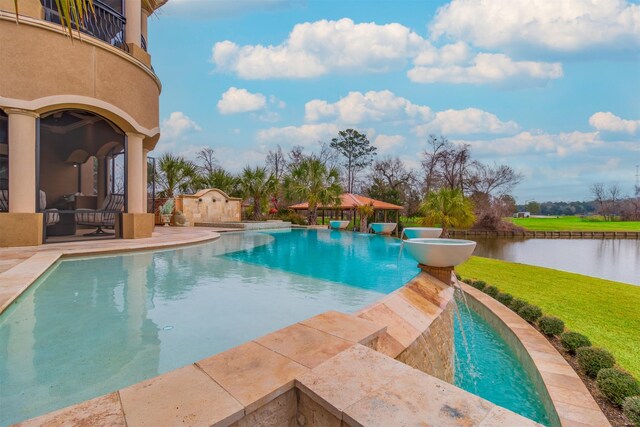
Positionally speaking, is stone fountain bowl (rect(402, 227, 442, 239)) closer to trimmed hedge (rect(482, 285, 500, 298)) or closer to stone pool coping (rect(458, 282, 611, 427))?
trimmed hedge (rect(482, 285, 500, 298))

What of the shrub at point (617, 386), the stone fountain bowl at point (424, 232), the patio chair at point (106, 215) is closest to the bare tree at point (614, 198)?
the stone fountain bowl at point (424, 232)

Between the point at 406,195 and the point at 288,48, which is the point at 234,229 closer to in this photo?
the point at 288,48

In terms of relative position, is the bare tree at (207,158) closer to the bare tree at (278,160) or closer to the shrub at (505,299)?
the bare tree at (278,160)

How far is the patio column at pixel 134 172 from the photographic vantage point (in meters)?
10.0

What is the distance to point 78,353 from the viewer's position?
2781 mm

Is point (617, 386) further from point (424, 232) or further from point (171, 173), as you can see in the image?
point (171, 173)

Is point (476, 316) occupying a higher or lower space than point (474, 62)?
lower

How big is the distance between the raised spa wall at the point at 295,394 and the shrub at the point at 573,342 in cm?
414

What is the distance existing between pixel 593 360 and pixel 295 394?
440 centimetres

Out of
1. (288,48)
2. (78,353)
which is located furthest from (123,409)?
(288,48)

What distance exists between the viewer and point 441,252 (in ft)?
17.9

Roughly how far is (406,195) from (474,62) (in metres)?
25.4

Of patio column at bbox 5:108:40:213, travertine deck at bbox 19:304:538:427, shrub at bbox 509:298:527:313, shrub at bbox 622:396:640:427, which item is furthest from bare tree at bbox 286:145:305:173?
travertine deck at bbox 19:304:538:427

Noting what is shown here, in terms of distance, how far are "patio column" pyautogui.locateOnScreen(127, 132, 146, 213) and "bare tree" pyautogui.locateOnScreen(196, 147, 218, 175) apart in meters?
29.6
